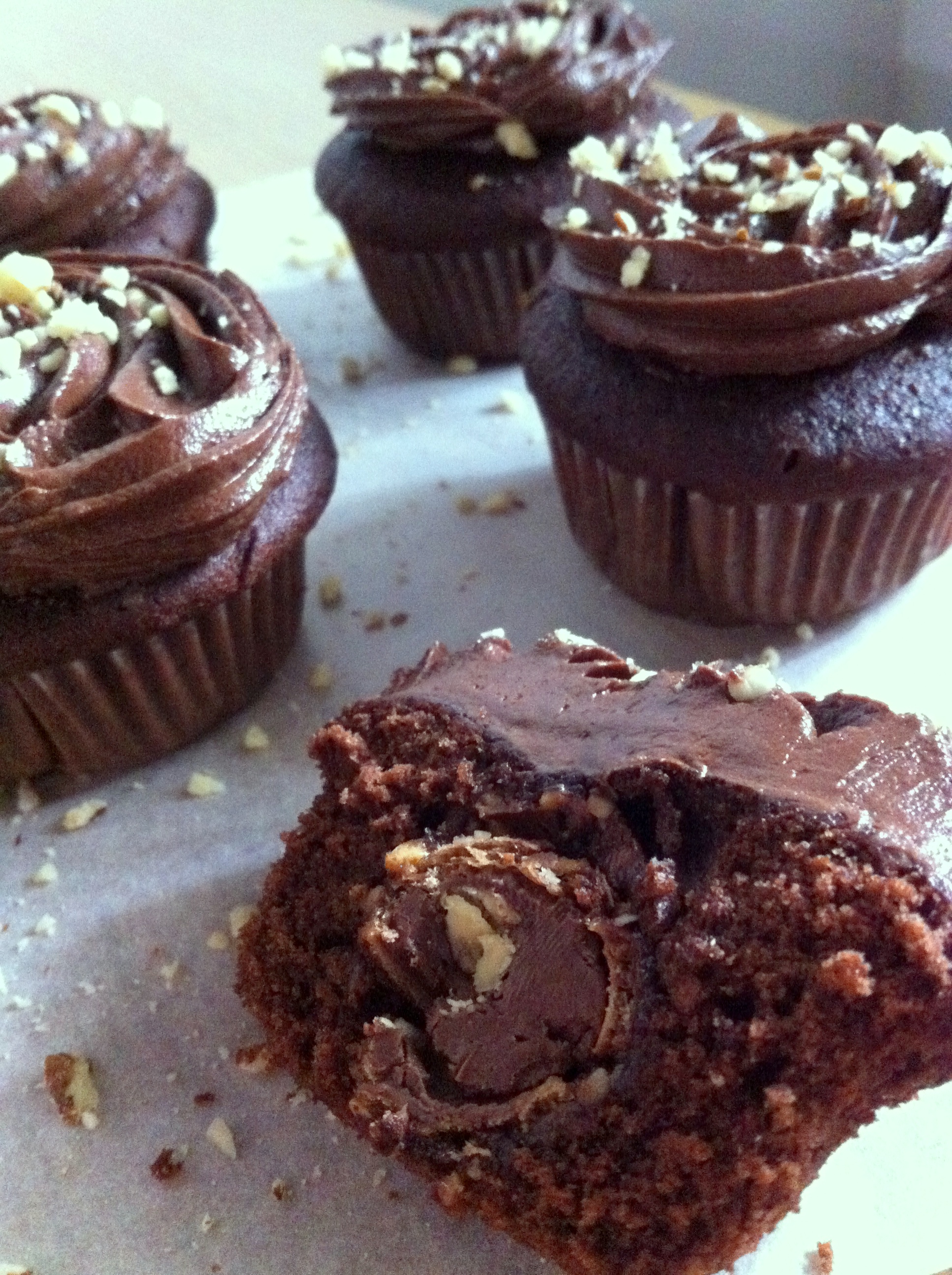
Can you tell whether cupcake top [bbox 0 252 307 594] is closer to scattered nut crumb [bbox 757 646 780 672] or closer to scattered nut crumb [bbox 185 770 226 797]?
scattered nut crumb [bbox 185 770 226 797]

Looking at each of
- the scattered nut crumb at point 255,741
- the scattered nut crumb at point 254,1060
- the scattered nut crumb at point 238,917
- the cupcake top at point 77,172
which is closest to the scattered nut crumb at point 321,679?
the scattered nut crumb at point 255,741

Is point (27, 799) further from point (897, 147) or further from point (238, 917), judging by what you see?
point (897, 147)

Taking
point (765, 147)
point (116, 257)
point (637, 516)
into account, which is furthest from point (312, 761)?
point (765, 147)

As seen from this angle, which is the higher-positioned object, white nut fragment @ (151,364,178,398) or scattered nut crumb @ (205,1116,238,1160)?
white nut fragment @ (151,364,178,398)

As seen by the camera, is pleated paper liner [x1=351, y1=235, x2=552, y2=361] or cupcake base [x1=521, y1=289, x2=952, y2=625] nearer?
cupcake base [x1=521, y1=289, x2=952, y2=625]

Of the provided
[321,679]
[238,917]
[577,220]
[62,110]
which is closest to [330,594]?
[321,679]

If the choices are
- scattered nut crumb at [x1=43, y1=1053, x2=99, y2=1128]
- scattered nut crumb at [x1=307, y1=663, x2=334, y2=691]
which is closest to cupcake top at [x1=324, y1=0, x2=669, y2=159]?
scattered nut crumb at [x1=307, y1=663, x2=334, y2=691]

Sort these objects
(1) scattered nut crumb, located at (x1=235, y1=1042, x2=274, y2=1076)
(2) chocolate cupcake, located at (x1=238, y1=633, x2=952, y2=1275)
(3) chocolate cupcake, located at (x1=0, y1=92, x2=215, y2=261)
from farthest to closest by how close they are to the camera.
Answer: (3) chocolate cupcake, located at (x1=0, y1=92, x2=215, y2=261)
(1) scattered nut crumb, located at (x1=235, y1=1042, x2=274, y2=1076)
(2) chocolate cupcake, located at (x1=238, y1=633, x2=952, y2=1275)
